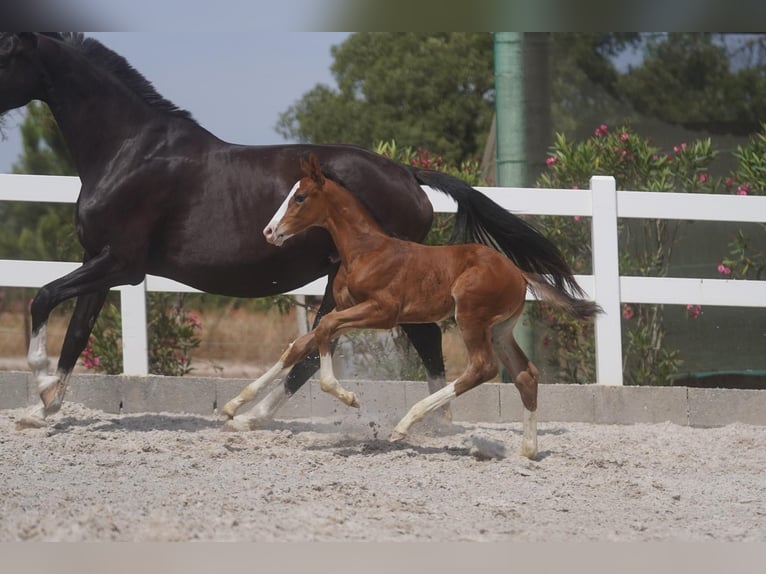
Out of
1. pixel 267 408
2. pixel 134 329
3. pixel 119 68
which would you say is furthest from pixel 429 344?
pixel 119 68

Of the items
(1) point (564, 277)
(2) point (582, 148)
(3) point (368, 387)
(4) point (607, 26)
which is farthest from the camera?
(2) point (582, 148)

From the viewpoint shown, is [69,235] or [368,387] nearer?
[368,387]

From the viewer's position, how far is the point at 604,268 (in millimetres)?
7312

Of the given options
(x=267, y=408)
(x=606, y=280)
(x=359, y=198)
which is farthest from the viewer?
(x=606, y=280)

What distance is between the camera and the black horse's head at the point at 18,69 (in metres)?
6.07

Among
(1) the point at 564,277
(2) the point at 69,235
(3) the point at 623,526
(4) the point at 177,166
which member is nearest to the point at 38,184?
(4) the point at 177,166

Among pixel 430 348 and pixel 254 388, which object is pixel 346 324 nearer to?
pixel 254 388

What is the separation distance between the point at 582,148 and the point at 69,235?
171 inches

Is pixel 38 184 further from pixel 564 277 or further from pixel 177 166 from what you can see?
pixel 564 277

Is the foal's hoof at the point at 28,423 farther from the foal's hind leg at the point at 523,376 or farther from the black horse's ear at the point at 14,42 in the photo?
the foal's hind leg at the point at 523,376

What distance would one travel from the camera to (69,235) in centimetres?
934

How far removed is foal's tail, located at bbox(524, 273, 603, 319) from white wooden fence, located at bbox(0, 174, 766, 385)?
4.84 feet

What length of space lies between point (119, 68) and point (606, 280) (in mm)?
3388

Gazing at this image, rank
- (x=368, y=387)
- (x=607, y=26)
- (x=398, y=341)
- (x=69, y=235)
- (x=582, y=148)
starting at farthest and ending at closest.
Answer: (x=69, y=235), (x=582, y=148), (x=398, y=341), (x=368, y=387), (x=607, y=26)
